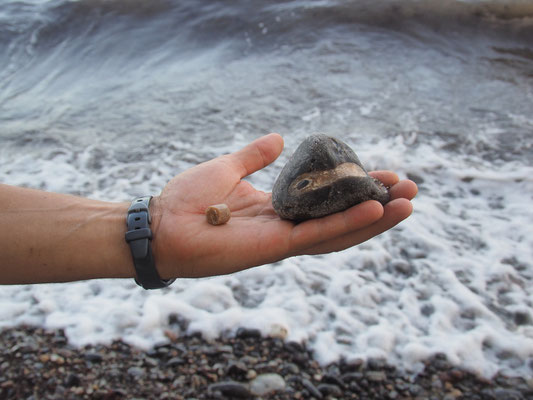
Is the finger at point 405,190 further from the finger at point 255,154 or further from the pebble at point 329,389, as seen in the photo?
the pebble at point 329,389

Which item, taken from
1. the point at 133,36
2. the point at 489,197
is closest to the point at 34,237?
the point at 489,197

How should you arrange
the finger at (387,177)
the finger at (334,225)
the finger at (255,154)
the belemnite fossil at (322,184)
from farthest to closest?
the finger at (255,154)
the finger at (387,177)
the belemnite fossil at (322,184)
the finger at (334,225)

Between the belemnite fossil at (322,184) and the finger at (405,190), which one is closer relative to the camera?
the belemnite fossil at (322,184)

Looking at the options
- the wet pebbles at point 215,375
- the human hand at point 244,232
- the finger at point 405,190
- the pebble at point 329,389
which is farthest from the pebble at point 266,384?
the finger at point 405,190

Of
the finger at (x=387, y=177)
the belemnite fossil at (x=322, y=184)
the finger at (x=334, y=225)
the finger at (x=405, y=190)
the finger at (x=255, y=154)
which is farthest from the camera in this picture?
the finger at (x=255, y=154)

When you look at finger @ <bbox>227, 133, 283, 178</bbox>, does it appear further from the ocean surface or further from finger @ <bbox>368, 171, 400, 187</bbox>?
the ocean surface

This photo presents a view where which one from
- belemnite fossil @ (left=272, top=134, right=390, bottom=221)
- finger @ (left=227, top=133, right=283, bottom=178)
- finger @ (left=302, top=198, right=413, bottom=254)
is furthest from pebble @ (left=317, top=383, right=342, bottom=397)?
finger @ (left=227, top=133, right=283, bottom=178)

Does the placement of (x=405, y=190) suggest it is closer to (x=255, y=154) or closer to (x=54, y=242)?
(x=255, y=154)
